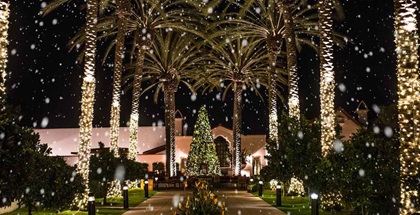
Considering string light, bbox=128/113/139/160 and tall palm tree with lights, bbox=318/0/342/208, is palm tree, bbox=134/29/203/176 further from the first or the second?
tall palm tree with lights, bbox=318/0/342/208

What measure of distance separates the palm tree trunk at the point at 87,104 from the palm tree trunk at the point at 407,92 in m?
13.1

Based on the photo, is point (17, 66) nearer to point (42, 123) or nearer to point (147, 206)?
point (42, 123)

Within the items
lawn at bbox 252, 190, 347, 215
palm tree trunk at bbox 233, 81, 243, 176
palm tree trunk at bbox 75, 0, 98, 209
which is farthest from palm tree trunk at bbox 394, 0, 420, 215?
palm tree trunk at bbox 233, 81, 243, 176

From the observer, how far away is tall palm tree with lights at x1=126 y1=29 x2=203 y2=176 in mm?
42125

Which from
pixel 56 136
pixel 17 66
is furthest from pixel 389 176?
pixel 56 136

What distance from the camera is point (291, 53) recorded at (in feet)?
101

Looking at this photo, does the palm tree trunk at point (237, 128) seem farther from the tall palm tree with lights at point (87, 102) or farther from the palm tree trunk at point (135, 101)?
the tall palm tree with lights at point (87, 102)

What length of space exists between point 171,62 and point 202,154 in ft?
35.8

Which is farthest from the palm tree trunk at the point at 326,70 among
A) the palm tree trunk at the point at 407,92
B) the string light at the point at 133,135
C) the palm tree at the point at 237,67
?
the palm tree at the point at 237,67

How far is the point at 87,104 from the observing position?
79.5ft

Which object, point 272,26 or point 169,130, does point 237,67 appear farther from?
point 272,26

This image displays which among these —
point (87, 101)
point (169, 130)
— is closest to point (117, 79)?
point (87, 101)

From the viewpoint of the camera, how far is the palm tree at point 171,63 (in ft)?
138

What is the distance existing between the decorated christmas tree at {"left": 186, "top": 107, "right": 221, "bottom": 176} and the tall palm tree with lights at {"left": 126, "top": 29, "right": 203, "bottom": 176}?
4586 millimetres
